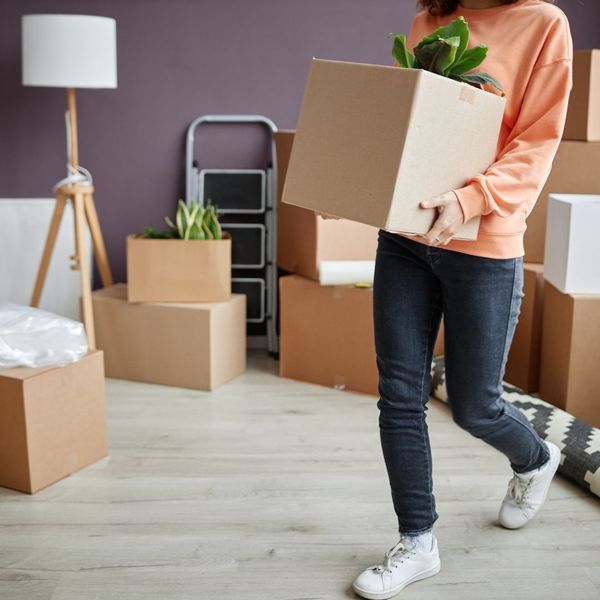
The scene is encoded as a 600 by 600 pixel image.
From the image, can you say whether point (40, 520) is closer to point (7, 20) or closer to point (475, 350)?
point (475, 350)

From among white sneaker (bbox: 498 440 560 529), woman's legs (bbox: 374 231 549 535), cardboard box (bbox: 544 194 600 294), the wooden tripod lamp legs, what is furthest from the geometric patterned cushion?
the wooden tripod lamp legs

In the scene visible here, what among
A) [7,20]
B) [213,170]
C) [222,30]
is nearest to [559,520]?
[213,170]

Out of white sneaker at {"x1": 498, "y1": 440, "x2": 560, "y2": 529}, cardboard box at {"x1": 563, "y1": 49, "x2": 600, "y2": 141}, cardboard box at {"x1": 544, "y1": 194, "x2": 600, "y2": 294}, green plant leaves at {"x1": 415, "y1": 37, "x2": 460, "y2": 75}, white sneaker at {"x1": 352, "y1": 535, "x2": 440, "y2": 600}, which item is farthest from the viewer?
cardboard box at {"x1": 563, "y1": 49, "x2": 600, "y2": 141}

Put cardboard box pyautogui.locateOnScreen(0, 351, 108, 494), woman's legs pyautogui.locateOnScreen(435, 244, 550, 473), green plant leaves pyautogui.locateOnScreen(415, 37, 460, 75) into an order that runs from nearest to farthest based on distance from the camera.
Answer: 1. green plant leaves pyautogui.locateOnScreen(415, 37, 460, 75)
2. woman's legs pyautogui.locateOnScreen(435, 244, 550, 473)
3. cardboard box pyautogui.locateOnScreen(0, 351, 108, 494)

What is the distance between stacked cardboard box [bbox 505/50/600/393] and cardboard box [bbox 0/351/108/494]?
4.54 feet

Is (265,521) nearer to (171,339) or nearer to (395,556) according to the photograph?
(395,556)

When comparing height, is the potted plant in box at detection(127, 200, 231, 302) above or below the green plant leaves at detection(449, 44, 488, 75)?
below

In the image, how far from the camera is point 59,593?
163cm

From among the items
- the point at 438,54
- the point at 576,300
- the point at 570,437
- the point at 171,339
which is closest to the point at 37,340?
the point at 171,339

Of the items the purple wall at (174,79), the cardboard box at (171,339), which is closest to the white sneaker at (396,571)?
the cardboard box at (171,339)

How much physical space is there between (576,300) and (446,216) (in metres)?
1.21

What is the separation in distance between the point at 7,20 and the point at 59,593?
2352mm

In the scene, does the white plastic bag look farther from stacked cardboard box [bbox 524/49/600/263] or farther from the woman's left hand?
stacked cardboard box [bbox 524/49/600/263]

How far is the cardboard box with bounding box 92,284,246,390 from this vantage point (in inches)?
114
